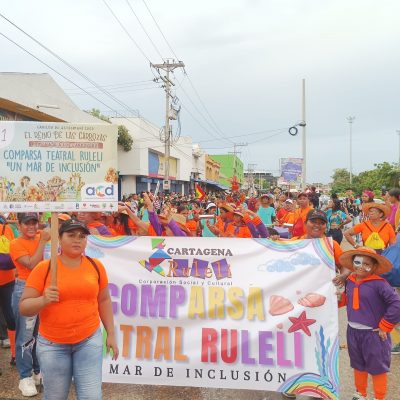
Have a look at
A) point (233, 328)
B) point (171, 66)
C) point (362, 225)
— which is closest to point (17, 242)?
point (233, 328)

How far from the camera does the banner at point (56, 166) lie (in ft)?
10.1

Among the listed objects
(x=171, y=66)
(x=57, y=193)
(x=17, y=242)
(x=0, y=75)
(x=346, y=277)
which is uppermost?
(x=171, y=66)

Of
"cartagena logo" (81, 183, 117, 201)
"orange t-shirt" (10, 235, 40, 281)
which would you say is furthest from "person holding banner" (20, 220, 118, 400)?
"orange t-shirt" (10, 235, 40, 281)

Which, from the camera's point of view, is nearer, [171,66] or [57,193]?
[57,193]

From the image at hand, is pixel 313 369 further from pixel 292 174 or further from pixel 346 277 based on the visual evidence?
pixel 292 174

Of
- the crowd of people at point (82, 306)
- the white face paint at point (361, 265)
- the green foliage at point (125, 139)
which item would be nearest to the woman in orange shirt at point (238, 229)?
the crowd of people at point (82, 306)

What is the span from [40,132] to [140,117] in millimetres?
32944

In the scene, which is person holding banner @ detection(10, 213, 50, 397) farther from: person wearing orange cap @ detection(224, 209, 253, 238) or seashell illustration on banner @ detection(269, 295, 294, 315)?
person wearing orange cap @ detection(224, 209, 253, 238)

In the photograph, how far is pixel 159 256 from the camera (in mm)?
4207

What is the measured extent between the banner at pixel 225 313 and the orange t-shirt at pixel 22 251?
0.59 meters

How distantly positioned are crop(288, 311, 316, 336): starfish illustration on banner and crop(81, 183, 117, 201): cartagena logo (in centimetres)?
191

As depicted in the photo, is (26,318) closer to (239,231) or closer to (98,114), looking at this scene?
(239,231)

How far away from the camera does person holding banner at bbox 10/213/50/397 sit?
13.5ft

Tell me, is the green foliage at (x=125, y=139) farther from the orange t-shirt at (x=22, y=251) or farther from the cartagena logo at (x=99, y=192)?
the cartagena logo at (x=99, y=192)
